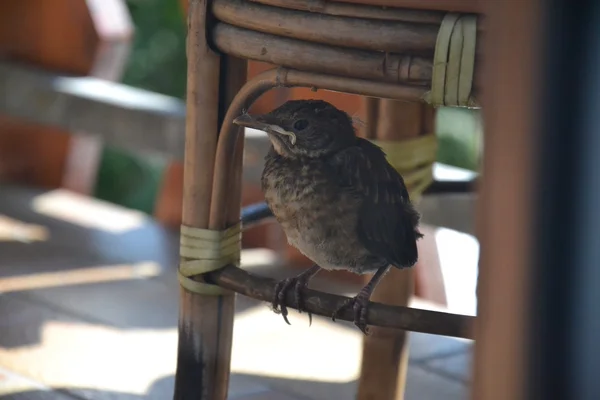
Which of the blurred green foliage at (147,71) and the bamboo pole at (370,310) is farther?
the blurred green foliage at (147,71)

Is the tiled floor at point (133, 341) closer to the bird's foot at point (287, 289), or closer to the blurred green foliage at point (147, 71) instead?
the bird's foot at point (287, 289)

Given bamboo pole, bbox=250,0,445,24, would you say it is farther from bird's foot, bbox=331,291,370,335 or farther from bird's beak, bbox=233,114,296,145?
bird's foot, bbox=331,291,370,335

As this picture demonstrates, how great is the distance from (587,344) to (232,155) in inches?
27.5

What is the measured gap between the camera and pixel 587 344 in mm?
433

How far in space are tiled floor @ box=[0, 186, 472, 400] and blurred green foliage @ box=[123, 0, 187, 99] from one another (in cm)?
240

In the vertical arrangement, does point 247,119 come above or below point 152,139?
above

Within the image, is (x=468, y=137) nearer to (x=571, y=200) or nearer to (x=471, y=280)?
(x=471, y=280)

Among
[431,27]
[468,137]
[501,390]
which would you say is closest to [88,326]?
[431,27]

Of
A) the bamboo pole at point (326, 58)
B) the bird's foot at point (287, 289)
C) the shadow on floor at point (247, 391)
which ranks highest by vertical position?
the bamboo pole at point (326, 58)

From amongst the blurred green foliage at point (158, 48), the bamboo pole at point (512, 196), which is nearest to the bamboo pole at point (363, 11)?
the bamboo pole at point (512, 196)

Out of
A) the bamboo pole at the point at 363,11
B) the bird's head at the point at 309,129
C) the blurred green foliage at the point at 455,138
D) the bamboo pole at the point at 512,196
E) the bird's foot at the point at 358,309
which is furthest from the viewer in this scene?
the blurred green foliage at the point at 455,138

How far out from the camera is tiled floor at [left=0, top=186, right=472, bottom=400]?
1.62 m

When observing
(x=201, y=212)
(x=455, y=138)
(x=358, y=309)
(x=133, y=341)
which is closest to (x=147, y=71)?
(x=455, y=138)

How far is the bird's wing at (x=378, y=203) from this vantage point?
107cm
